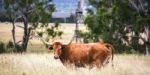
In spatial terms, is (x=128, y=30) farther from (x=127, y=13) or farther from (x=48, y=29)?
(x=48, y=29)

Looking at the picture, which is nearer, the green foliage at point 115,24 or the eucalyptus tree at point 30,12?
the green foliage at point 115,24

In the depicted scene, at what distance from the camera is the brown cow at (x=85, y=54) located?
14.7 m

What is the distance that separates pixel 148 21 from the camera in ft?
106

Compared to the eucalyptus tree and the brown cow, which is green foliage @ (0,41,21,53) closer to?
the eucalyptus tree

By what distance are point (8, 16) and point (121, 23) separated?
12.0 m

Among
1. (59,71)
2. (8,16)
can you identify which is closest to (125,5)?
(8,16)

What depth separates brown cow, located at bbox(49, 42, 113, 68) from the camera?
14719 mm

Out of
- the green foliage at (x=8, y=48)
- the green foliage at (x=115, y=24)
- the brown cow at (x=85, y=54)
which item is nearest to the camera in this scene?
the brown cow at (x=85, y=54)

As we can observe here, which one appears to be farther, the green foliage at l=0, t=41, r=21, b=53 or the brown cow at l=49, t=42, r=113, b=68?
the green foliage at l=0, t=41, r=21, b=53

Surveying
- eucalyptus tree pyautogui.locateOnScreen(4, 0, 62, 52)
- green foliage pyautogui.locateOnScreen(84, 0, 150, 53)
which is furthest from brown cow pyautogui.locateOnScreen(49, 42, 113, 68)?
eucalyptus tree pyautogui.locateOnScreen(4, 0, 62, 52)

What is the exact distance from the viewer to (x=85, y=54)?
48.6 ft

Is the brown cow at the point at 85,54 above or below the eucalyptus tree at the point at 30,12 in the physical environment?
above

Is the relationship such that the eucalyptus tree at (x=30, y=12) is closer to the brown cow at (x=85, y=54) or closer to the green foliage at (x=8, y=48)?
the green foliage at (x=8, y=48)

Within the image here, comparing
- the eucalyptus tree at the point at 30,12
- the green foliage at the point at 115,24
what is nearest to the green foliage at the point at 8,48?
the eucalyptus tree at the point at 30,12
